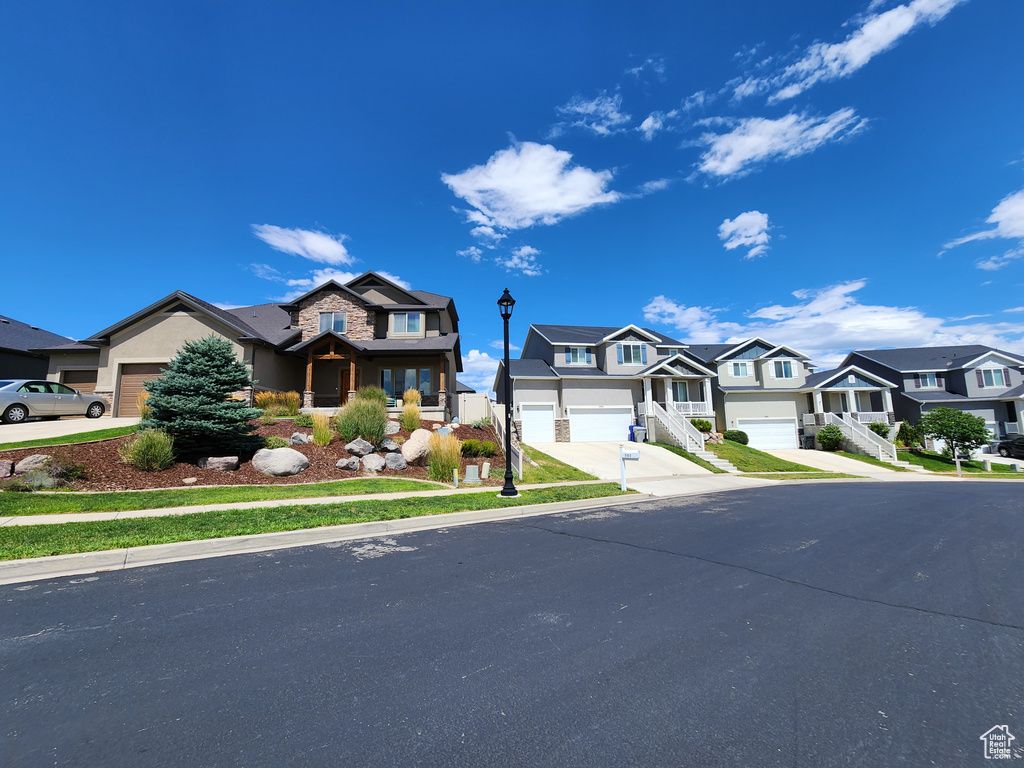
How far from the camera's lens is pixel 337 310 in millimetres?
25047

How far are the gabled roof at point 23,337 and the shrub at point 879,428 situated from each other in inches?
2004

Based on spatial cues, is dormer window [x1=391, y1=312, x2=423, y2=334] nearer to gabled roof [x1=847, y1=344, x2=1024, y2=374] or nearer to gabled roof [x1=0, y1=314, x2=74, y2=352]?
gabled roof [x1=0, y1=314, x2=74, y2=352]

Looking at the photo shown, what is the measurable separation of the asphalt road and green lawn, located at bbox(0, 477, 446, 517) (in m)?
4.40

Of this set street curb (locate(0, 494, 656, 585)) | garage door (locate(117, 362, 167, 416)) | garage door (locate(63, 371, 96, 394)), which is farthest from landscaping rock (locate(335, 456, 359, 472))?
garage door (locate(63, 371, 96, 394))

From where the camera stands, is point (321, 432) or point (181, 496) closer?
point (181, 496)

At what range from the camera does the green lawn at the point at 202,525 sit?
→ 635 cm

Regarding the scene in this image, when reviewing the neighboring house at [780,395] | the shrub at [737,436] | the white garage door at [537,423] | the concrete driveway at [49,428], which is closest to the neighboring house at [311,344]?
the concrete driveway at [49,428]

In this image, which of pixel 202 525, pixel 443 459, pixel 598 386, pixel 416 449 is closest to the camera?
pixel 202 525

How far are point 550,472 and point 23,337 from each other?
103 feet

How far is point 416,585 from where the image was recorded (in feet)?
17.0

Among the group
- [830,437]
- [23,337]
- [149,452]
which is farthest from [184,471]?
[830,437]

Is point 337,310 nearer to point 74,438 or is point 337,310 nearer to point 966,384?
point 74,438

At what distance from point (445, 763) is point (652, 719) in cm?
127

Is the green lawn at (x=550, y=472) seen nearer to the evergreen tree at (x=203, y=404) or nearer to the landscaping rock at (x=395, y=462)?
the landscaping rock at (x=395, y=462)
